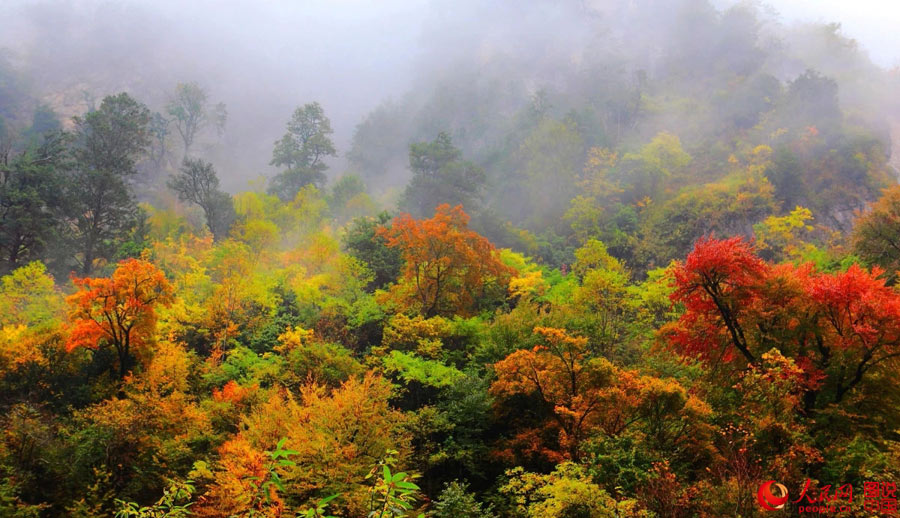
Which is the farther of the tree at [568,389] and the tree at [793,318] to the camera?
the tree at [568,389]

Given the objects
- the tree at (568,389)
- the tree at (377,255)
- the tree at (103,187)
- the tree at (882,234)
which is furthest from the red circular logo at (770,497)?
the tree at (103,187)

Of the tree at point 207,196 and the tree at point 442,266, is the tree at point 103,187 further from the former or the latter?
the tree at point 442,266

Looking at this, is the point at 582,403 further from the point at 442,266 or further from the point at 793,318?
the point at 442,266

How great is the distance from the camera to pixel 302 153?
200 ft

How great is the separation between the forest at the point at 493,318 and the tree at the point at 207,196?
10.6 inches

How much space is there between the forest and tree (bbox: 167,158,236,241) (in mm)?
268

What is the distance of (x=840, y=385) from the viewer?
13.5 metres

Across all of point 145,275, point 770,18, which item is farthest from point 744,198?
point 770,18

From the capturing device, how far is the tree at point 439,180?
159ft

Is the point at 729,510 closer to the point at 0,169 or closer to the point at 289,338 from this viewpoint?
the point at 289,338

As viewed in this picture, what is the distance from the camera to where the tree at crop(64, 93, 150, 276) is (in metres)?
36.6

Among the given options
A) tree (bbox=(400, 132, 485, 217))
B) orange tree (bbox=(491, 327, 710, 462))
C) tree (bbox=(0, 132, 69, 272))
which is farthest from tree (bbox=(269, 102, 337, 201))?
orange tree (bbox=(491, 327, 710, 462))

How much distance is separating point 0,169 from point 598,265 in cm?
3986

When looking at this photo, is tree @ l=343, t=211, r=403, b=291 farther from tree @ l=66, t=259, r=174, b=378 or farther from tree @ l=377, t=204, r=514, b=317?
tree @ l=66, t=259, r=174, b=378
